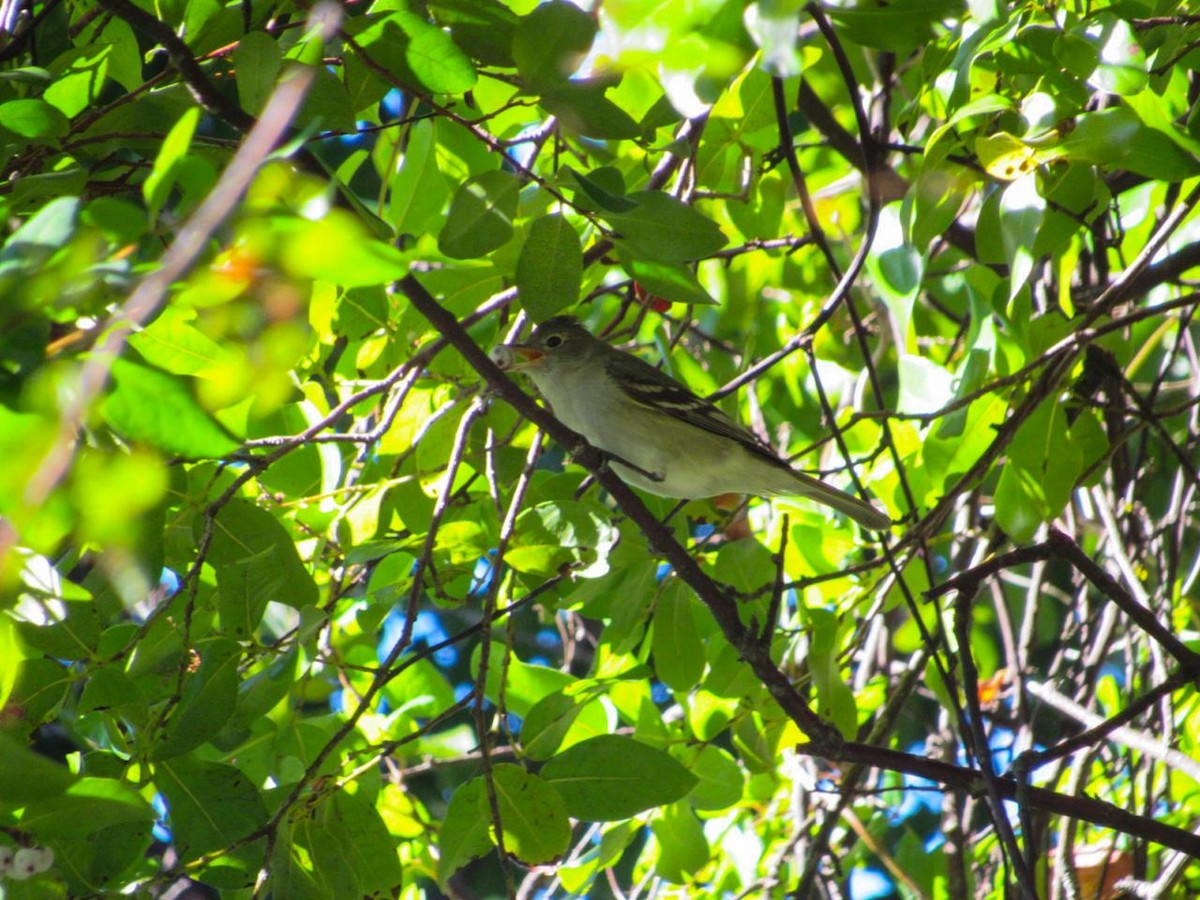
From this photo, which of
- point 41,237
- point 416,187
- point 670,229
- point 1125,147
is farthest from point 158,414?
point 416,187

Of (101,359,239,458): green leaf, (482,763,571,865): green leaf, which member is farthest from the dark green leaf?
(101,359,239,458): green leaf

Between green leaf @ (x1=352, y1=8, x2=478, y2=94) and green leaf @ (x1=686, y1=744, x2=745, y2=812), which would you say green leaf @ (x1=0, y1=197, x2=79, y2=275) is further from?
green leaf @ (x1=686, y1=744, x2=745, y2=812)

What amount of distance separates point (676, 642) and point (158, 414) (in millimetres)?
2029

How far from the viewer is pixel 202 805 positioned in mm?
2283

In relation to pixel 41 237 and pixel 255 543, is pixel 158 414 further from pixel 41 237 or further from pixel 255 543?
pixel 255 543

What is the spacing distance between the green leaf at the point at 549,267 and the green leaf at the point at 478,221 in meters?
0.07

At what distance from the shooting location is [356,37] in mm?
2170

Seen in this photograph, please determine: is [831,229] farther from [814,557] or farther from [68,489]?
[68,489]

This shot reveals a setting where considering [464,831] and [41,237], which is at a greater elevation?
[41,237]

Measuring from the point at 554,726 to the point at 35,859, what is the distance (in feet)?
3.43

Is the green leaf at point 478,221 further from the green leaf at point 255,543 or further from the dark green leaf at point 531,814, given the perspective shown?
the dark green leaf at point 531,814

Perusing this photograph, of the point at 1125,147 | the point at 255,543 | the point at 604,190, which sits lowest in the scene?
the point at 255,543

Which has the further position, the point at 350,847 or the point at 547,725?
the point at 547,725

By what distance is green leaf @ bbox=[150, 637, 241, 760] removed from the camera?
7.03 feet
